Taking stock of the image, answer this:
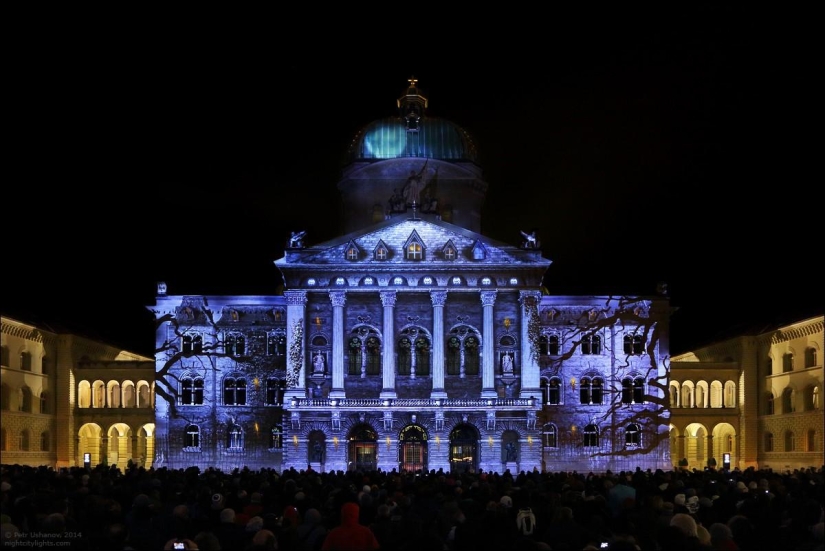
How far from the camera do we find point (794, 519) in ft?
74.2

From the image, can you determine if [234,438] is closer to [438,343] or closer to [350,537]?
[438,343]

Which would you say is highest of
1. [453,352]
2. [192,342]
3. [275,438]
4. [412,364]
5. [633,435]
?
[192,342]

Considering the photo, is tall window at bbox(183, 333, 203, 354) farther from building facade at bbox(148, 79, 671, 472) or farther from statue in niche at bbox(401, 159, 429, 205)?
statue in niche at bbox(401, 159, 429, 205)

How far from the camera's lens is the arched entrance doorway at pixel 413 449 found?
271ft

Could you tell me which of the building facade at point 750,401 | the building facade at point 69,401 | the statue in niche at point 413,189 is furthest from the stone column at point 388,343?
the building facade at point 750,401

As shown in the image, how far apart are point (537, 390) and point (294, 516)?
60.3m

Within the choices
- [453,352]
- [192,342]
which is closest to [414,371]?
[453,352]

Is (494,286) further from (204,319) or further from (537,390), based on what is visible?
(204,319)

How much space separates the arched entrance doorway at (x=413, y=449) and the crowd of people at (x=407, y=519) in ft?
153

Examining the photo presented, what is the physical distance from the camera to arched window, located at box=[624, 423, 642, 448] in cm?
8688

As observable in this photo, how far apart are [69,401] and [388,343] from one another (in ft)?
83.4

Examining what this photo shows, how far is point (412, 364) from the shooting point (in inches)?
3300

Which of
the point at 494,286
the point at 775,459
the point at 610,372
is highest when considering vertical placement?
the point at 494,286

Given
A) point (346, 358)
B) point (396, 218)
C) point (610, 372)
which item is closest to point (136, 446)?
point (346, 358)
